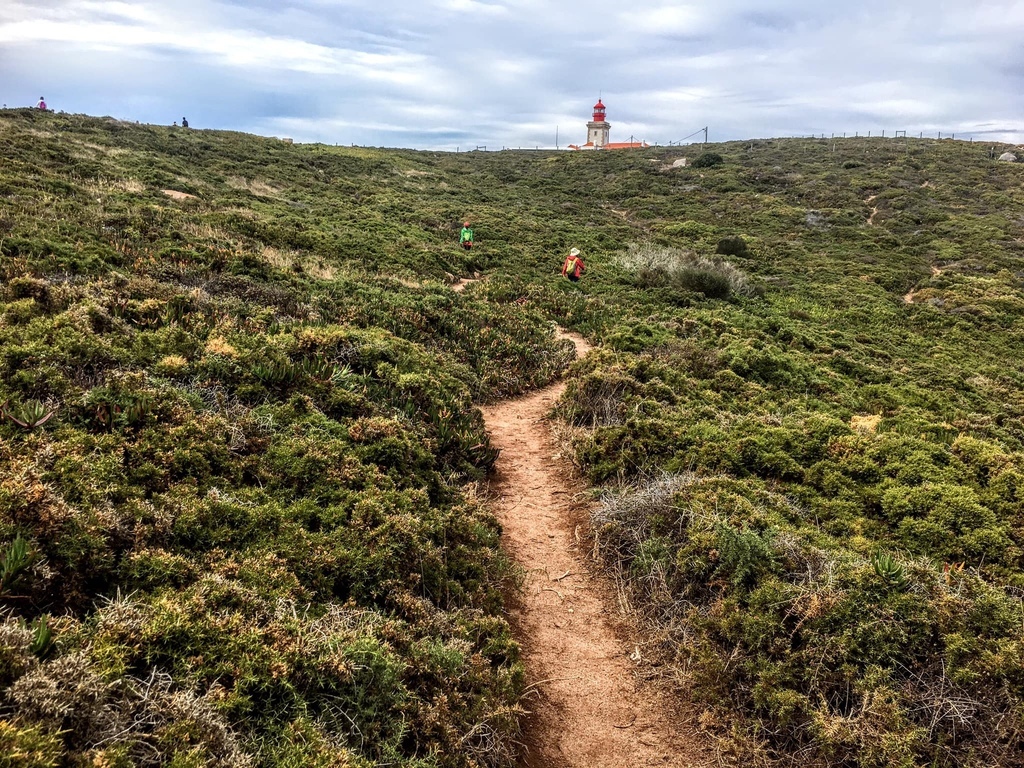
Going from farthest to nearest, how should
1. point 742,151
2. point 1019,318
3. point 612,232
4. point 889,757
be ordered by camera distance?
point 742,151 → point 612,232 → point 1019,318 → point 889,757

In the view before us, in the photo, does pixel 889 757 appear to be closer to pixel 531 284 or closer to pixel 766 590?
pixel 766 590

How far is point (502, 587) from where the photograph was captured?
573 centimetres

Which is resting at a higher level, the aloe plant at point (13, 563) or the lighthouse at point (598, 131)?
the lighthouse at point (598, 131)

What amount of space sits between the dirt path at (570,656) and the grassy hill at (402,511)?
0.31m

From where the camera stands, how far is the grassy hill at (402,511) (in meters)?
3.17

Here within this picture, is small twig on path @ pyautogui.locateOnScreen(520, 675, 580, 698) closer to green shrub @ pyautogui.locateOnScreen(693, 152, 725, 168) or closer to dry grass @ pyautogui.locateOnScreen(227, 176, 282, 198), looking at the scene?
dry grass @ pyautogui.locateOnScreen(227, 176, 282, 198)

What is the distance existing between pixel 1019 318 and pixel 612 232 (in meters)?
15.8

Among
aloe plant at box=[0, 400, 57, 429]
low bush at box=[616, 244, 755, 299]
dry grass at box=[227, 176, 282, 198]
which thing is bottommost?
aloe plant at box=[0, 400, 57, 429]

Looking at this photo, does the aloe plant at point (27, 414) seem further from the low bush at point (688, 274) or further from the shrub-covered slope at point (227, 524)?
the low bush at point (688, 274)

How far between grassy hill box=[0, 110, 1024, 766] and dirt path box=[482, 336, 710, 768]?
311 mm

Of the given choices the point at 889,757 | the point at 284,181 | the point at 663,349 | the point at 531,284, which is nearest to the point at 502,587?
the point at 889,757

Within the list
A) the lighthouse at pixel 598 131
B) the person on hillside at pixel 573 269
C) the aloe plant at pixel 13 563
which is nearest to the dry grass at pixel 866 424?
the aloe plant at pixel 13 563

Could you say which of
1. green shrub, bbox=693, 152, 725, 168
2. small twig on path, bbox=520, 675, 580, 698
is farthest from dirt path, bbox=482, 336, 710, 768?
green shrub, bbox=693, 152, 725, 168

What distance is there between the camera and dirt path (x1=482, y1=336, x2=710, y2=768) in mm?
4266
